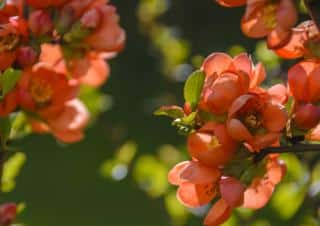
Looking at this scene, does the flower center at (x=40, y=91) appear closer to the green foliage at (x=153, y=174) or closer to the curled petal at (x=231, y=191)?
the curled petal at (x=231, y=191)

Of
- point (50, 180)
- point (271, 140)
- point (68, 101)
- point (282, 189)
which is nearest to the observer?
point (271, 140)

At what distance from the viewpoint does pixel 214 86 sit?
0.98 m

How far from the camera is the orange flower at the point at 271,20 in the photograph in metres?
0.98

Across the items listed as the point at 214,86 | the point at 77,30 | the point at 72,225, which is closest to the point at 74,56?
the point at 77,30

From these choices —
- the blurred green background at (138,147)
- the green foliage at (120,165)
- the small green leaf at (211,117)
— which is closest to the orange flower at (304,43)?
the small green leaf at (211,117)

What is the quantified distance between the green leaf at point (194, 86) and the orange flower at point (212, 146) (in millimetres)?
37

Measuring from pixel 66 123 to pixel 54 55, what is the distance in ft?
0.37

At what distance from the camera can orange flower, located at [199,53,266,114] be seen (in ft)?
3.20

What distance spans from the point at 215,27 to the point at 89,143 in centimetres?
73

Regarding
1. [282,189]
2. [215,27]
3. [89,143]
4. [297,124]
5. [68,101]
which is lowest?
[89,143]

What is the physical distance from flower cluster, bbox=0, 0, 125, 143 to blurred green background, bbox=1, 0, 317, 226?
0.22 m

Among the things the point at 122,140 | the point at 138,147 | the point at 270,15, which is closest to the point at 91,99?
the point at 122,140

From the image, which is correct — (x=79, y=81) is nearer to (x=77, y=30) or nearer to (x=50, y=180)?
(x=77, y=30)

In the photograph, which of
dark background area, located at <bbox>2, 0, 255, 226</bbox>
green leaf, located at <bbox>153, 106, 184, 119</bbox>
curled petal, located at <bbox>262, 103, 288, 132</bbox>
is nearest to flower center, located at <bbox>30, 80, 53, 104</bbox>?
green leaf, located at <bbox>153, 106, 184, 119</bbox>
